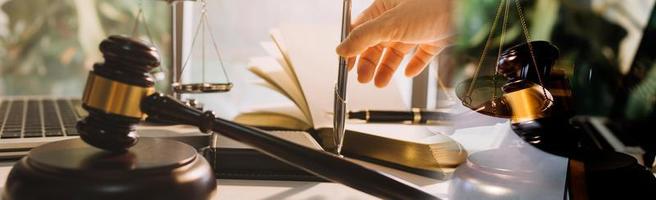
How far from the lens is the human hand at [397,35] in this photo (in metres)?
0.37

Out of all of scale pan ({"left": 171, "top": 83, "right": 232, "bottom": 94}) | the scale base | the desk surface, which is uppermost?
scale pan ({"left": 171, "top": 83, "right": 232, "bottom": 94})

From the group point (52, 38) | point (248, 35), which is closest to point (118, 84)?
point (248, 35)

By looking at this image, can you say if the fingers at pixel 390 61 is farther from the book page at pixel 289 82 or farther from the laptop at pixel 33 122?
the laptop at pixel 33 122

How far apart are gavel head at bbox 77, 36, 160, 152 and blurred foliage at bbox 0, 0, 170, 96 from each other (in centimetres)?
107

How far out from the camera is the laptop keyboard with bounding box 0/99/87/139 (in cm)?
60

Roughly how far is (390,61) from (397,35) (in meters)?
0.17

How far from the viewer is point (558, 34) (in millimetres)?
316

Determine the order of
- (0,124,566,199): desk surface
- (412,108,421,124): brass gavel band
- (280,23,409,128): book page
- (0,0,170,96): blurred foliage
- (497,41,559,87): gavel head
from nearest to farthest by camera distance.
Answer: (497,41,559,87): gavel head < (0,124,566,199): desk surface < (412,108,421,124): brass gavel band < (280,23,409,128): book page < (0,0,170,96): blurred foliage

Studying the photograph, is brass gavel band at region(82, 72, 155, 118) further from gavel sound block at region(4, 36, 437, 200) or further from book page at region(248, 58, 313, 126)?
book page at region(248, 58, 313, 126)

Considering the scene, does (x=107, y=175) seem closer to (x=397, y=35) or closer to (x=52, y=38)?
(x=397, y=35)

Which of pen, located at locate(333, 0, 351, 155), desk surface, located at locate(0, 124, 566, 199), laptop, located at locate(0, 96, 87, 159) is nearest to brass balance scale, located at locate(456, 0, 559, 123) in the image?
desk surface, located at locate(0, 124, 566, 199)

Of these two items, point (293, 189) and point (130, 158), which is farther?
point (293, 189)

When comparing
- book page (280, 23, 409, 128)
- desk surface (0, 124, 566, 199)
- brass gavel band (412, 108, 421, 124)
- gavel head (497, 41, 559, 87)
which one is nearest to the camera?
gavel head (497, 41, 559, 87)

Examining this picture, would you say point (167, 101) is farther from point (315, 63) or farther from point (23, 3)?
point (23, 3)
